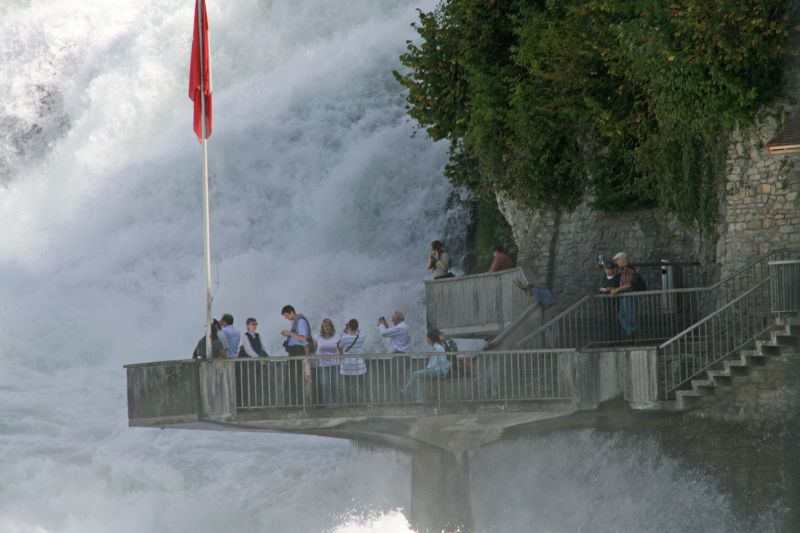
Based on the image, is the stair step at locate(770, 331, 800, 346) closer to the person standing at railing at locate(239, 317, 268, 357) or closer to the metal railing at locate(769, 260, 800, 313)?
the metal railing at locate(769, 260, 800, 313)

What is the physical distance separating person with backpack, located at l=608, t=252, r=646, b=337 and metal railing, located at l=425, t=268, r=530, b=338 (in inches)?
122

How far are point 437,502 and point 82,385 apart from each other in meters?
17.2

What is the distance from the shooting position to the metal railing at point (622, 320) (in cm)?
3061

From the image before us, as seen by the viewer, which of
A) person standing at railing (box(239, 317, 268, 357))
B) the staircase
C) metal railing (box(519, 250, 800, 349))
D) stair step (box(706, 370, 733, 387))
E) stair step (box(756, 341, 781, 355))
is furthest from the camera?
metal railing (box(519, 250, 800, 349))

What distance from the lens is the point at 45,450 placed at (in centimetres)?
4366

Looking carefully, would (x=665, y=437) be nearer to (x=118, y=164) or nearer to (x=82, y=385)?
(x=82, y=385)

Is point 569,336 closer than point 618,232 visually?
Yes

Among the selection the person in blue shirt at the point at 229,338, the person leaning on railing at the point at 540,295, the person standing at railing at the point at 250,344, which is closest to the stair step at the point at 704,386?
Answer: the person leaning on railing at the point at 540,295

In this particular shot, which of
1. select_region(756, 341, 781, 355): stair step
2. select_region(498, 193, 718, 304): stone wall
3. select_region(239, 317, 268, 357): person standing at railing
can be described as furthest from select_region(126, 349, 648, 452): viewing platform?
select_region(498, 193, 718, 304): stone wall

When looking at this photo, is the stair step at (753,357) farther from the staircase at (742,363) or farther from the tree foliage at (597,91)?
the tree foliage at (597,91)

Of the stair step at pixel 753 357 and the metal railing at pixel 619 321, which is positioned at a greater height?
the metal railing at pixel 619 321

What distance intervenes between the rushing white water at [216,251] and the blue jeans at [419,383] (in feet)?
17.1

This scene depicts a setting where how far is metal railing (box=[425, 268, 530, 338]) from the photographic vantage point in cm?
3472

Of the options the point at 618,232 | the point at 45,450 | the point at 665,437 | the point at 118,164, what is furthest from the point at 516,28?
the point at 118,164
